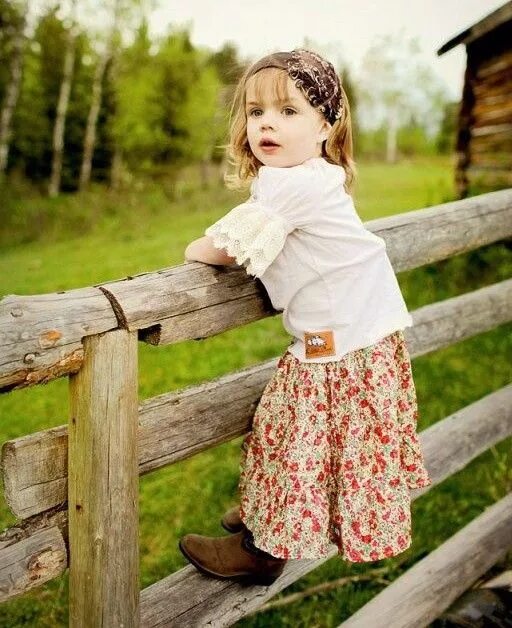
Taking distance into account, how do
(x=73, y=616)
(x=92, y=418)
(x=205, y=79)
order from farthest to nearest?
(x=205, y=79), (x=73, y=616), (x=92, y=418)

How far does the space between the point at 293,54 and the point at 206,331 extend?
2.55ft

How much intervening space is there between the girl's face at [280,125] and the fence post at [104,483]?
636mm

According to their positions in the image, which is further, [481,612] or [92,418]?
[481,612]

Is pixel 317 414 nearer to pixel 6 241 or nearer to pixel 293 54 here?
pixel 293 54

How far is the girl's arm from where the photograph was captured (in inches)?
68.4

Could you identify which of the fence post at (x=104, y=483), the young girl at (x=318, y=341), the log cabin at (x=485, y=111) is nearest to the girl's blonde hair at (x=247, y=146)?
the young girl at (x=318, y=341)

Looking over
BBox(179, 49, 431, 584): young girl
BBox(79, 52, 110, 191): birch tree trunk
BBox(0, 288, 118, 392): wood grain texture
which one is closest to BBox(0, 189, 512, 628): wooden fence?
BBox(0, 288, 118, 392): wood grain texture

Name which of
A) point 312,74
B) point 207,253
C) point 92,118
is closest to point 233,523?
point 207,253

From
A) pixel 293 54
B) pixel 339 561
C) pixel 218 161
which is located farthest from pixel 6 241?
pixel 218 161

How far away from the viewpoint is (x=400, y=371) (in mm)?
2018

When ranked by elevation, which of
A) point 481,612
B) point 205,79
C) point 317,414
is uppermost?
point 205,79

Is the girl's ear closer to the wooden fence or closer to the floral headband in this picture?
the floral headband

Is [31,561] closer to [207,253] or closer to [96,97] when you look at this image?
[207,253]

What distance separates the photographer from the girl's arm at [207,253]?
1.74 metres
